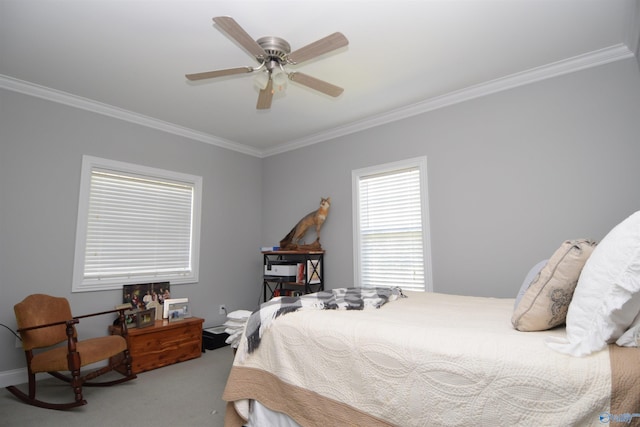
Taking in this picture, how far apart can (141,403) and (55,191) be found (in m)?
2.14

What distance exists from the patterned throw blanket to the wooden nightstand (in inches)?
69.4

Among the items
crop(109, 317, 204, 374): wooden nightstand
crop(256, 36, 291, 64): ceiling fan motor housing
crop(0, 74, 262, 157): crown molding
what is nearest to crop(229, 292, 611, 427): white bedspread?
crop(256, 36, 291, 64): ceiling fan motor housing

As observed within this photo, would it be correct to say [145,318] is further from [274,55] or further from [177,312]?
[274,55]

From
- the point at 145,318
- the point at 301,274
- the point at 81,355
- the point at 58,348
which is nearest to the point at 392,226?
the point at 301,274

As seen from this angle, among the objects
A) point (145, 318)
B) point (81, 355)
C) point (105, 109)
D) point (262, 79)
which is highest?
point (105, 109)

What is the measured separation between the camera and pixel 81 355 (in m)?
2.52

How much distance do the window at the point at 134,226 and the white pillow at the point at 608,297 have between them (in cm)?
384

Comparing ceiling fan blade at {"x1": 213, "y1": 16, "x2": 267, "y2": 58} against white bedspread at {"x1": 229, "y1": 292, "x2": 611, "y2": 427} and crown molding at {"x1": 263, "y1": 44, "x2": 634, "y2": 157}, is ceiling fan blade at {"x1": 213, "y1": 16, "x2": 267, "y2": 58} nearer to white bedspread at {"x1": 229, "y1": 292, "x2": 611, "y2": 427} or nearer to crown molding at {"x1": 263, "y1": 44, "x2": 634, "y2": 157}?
white bedspread at {"x1": 229, "y1": 292, "x2": 611, "y2": 427}

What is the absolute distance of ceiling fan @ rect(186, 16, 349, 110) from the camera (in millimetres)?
1875

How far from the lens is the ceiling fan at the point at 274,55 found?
1.88m

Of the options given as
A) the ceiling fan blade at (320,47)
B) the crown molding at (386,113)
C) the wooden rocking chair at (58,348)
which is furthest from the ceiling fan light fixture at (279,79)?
the wooden rocking chair at (58,348)

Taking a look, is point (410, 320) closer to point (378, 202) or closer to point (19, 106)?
point (378, 202)

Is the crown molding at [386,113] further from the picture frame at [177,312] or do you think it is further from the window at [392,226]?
the picture frame at [177,312]

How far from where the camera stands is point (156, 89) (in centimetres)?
321
